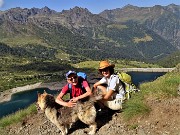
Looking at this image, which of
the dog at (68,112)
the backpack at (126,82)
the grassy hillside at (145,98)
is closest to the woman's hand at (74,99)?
the dog at (68,112)

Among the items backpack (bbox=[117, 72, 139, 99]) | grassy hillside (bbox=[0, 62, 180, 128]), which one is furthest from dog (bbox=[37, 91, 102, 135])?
backpack (bbox=[117, 72, 139, 99])

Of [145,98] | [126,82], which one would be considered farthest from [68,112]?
[145,98]

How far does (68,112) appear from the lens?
43.0 feet

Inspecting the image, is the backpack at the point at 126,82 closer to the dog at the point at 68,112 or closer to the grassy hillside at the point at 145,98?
the grassy hillside at the point at 145,98

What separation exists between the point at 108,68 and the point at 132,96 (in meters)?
1.84

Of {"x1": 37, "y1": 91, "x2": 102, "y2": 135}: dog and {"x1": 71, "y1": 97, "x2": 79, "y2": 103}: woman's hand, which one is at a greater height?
{"x1": 71, "y1": 97, "x2": 79, "y2": 103}: woman's hand

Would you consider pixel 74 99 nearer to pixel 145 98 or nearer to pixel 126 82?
pixel 126 82

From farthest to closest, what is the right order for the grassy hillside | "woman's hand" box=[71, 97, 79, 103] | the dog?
"woman's hand" box=[71, 97, 79, 103], the grassy hillside, the dog

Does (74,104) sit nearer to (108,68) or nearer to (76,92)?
(76,92)

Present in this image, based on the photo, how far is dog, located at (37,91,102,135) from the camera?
12298mm

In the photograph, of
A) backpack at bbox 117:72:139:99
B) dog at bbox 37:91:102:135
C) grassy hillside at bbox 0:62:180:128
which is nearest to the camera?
dog at bbox 37:91:102:135

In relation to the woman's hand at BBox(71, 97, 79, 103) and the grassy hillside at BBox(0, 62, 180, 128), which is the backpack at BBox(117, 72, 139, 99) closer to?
the grassy hillside at BBox(0, 62, 180, 128)

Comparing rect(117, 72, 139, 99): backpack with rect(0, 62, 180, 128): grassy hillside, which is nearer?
rect(0, 62, 180, 128): grassy hillside

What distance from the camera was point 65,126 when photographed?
1338 cm
